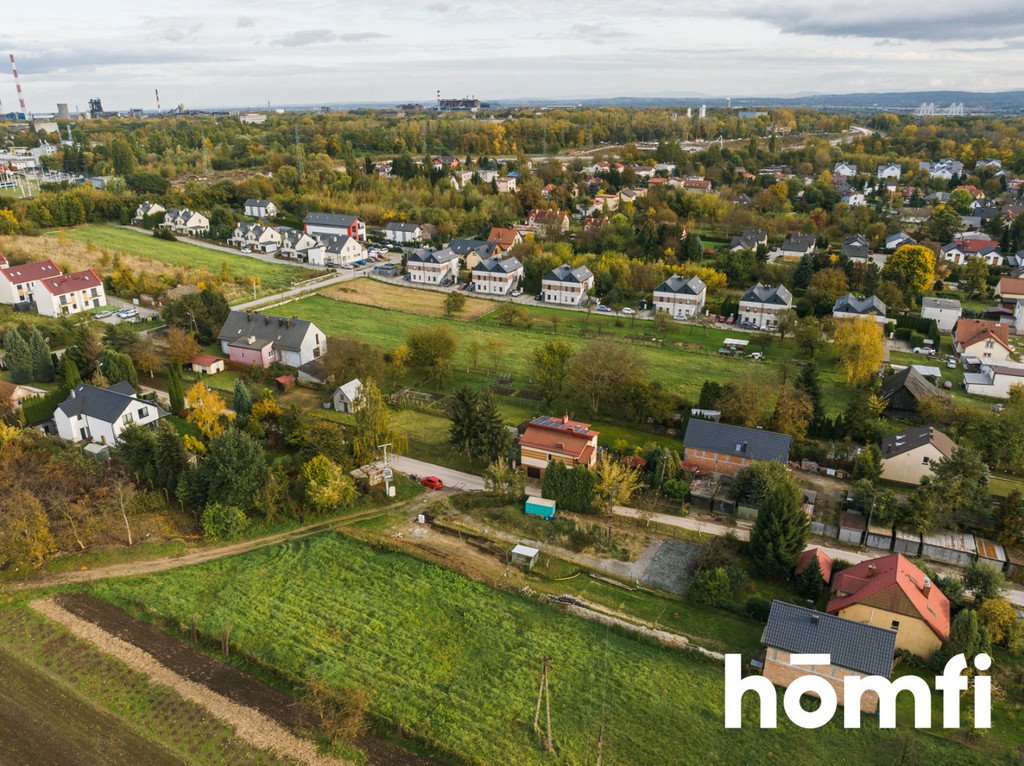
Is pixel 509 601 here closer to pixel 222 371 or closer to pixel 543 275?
pixel 222 371

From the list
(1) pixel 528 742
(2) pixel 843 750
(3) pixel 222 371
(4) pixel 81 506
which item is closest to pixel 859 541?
(2) pixel 843 750

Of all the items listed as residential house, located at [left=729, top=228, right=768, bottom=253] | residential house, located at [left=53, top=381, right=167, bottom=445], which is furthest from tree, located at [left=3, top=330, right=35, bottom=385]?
residential house, located at [left=729, top=228, right=768, bottom=253]

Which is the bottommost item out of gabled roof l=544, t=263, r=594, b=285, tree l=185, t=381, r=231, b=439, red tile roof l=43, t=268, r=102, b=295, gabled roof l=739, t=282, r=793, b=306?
→ tree l=185, t=381, r=231, b=439

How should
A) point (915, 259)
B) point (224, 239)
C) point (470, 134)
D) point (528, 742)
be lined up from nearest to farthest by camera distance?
1. point (528, 742)
2. point (915, 259)
3. point (224, 239)
4. point (470, 134)

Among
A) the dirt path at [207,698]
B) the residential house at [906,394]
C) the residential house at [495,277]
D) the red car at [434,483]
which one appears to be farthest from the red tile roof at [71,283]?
the residential house at [906,394]

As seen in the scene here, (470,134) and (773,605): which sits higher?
(470,134)

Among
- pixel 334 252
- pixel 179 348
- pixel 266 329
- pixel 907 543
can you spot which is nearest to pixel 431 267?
pixel 334 252

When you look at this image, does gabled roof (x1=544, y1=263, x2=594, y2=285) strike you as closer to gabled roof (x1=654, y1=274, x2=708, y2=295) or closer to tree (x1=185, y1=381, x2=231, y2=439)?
gabled roof (x1=654, y1=274, x2=708, y2=295)
